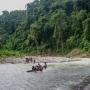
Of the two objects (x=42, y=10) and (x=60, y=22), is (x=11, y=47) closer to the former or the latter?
(x=42, y=10)

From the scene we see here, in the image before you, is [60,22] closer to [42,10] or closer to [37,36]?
[37,36]

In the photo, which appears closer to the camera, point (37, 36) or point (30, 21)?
point (37, 36)

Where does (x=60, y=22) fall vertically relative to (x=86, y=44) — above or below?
above

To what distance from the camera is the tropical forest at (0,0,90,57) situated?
71125 mm

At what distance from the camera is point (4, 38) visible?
337ft

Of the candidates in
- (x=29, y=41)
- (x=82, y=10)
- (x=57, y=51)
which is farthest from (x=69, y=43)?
(x=29, y=41)

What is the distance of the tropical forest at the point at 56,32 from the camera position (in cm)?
7112

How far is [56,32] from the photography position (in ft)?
248

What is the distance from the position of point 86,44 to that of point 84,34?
15.4 feet

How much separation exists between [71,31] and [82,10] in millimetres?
7488

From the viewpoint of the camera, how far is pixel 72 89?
23.0 m

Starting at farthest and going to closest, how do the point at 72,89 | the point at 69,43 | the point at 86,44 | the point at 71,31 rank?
1. the point at 71,31
2. the point at 69,43
3. the point at 86,44
4. the point at 72,89

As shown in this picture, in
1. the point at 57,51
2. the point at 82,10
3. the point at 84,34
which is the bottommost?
the point at 57,51

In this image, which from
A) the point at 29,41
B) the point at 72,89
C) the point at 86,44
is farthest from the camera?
the point at 29,41
